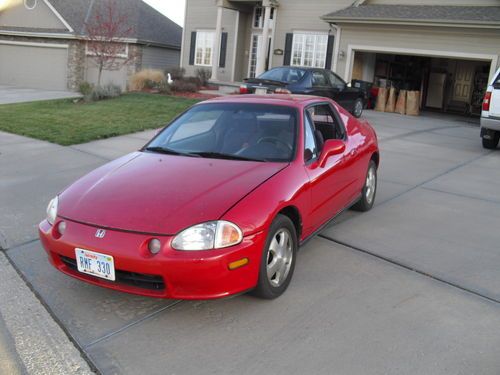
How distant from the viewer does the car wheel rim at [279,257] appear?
151 inches

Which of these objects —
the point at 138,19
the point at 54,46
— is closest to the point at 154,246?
the point at 54,46

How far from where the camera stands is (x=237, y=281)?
11.4 feet

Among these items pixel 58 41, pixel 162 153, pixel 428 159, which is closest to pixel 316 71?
pixel 428 159

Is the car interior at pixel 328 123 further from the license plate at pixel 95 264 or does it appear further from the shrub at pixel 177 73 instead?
the shrub at pixel 177 73

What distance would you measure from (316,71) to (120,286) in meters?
12.3

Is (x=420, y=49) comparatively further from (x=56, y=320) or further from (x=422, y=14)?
(x=56, y=320)

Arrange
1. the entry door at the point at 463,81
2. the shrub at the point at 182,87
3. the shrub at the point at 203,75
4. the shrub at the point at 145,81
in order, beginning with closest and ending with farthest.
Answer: the shrub at the point at 182,87 < the entry door at the point at 463,81 < the shrub at the point at 145,81 < the shrub at the point at 203,75

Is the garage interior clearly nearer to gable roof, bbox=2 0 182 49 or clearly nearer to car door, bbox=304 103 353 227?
gable roof, bbox=2 0 182 49

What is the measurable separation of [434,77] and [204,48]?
10.5 meters

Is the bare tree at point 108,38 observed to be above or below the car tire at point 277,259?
above

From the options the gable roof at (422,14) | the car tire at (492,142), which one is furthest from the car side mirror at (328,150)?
the gable roof at (422,14)

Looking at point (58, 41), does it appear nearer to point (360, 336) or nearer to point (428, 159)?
point (428, 159)

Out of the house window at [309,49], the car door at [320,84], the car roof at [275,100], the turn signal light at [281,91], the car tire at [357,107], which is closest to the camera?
the car roof at [275,100]

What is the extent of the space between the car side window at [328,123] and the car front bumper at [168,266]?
90.9 inches
